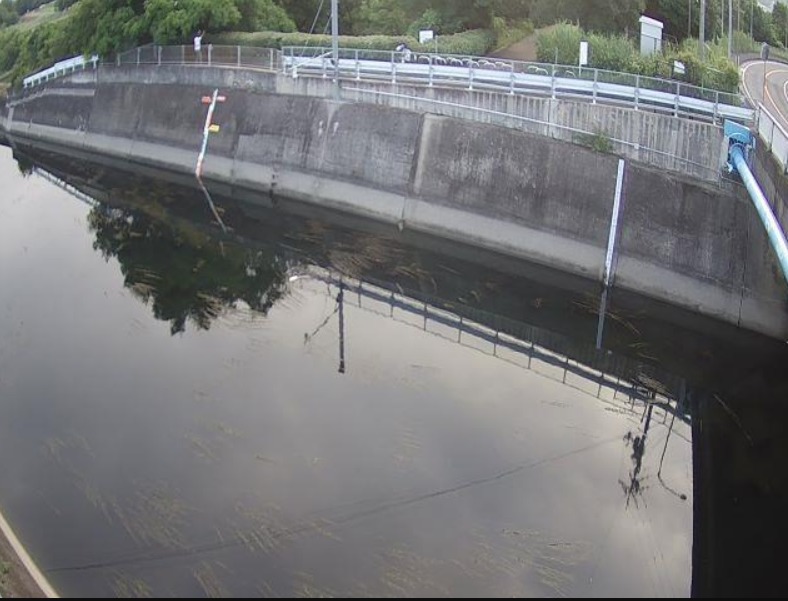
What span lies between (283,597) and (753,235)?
16.4 meters

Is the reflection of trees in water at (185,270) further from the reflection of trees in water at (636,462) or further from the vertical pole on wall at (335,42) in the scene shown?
the reflection of trees in water at (636,462)

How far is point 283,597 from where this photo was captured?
12328mm

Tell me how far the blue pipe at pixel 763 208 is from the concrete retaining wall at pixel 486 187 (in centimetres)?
123

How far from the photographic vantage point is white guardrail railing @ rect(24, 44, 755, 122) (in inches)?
1013

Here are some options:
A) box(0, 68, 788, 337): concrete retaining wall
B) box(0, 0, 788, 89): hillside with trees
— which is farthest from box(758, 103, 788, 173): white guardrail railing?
box(0, 0, 788, 89): hillside with trees

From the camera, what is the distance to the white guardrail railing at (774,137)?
19.5 metres

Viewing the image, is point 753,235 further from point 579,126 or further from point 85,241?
point 85,241

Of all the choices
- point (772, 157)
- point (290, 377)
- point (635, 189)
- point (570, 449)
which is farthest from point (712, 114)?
point (290, 377)

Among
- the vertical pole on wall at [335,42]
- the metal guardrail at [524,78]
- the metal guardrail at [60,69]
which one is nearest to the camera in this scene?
the metal guardrail at [524,78]

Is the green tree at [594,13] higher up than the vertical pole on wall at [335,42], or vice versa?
the green tree at [594,13]

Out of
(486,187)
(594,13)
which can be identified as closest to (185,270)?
(486,187)

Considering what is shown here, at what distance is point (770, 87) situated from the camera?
130ft

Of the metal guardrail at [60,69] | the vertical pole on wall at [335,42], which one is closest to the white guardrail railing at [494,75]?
the vertical pole on wall at [335,42]

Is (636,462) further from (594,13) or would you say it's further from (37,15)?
(37,15)
